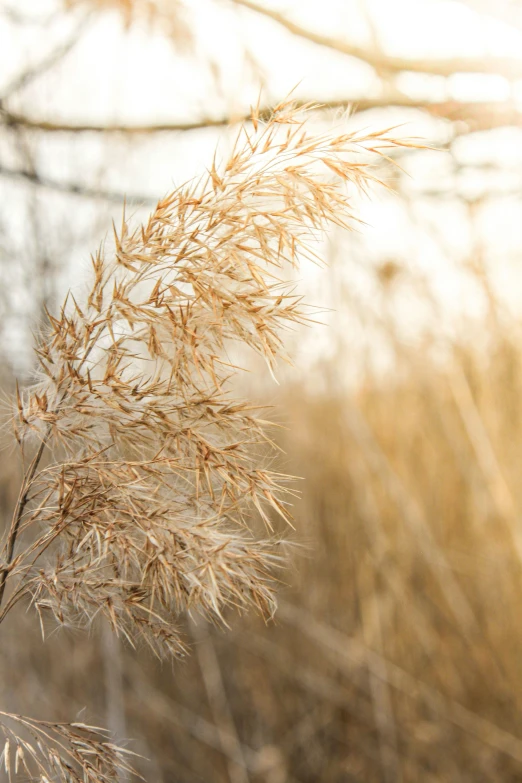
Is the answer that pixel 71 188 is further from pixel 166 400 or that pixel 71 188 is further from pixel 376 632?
pixel 376 632

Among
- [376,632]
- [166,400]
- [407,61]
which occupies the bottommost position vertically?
[376,632]

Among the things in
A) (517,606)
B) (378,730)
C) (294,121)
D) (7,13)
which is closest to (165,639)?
(294,121)

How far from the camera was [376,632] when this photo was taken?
349 centimetres

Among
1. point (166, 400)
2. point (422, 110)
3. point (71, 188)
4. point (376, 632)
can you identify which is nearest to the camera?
point (166, 400)

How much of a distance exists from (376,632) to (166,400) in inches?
114

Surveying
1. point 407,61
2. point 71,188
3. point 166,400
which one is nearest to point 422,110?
point 407,61

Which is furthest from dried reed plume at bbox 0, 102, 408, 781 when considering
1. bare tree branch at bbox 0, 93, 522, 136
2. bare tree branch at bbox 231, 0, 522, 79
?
bare tree branch at bbox 231, 0, 522, 79

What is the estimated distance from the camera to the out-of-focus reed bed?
3186 mm

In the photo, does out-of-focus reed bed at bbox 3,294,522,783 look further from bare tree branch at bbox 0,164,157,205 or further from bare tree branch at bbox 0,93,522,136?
bare tree branch at bbox 0,164,157,205

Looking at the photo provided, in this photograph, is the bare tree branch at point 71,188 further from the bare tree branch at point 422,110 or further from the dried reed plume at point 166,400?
the dried reed plume at point 166,400

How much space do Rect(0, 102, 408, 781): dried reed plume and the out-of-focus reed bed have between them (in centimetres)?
221

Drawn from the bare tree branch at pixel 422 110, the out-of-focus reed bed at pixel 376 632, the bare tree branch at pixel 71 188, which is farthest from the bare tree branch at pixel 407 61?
the out-of-focus reed bed at pixel 376 632

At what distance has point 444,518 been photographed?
Answer: 353 centimetres

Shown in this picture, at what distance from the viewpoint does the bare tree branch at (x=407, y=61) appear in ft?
6.70
